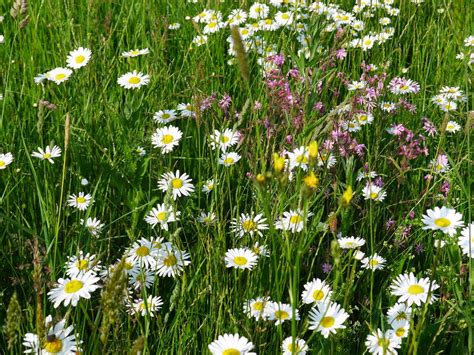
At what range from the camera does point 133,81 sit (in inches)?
92.1

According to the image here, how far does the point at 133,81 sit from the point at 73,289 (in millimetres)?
1122

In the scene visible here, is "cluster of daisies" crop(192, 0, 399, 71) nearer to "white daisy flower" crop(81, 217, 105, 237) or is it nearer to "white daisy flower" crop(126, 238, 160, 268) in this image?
"white daisy flower" crop(81, 217, 105, 237)

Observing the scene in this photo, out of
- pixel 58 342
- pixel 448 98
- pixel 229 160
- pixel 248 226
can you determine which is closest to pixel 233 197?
pixel 229 160

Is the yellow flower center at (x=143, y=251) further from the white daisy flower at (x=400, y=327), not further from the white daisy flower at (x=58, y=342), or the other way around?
the white daisy flower at (x=400, y=327)

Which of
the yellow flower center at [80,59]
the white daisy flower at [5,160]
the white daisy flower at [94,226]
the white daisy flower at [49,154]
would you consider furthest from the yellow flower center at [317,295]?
the yellow flower center at [80,59]

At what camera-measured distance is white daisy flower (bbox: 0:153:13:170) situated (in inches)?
75.7

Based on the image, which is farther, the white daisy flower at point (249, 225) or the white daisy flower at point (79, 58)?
the white daisy flower at point (79, 58)

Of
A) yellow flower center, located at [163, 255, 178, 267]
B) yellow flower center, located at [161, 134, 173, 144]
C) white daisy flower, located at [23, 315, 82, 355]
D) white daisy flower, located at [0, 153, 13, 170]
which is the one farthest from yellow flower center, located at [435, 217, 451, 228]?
white daisy flower, located at [0, 153, 13, 170]

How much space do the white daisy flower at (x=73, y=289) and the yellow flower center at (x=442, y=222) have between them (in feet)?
2.60

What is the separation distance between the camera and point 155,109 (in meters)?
2.32

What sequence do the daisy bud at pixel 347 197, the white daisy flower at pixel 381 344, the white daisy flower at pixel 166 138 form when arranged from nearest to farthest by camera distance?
the daisy bud at pixel 347 197
the white daisy flower at pixel 381 344
the white daisy flower at pixel 166 138

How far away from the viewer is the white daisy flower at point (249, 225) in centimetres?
166

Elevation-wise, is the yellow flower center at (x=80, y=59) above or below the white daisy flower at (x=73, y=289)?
above

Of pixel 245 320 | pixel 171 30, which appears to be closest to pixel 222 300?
pixel 245 320
